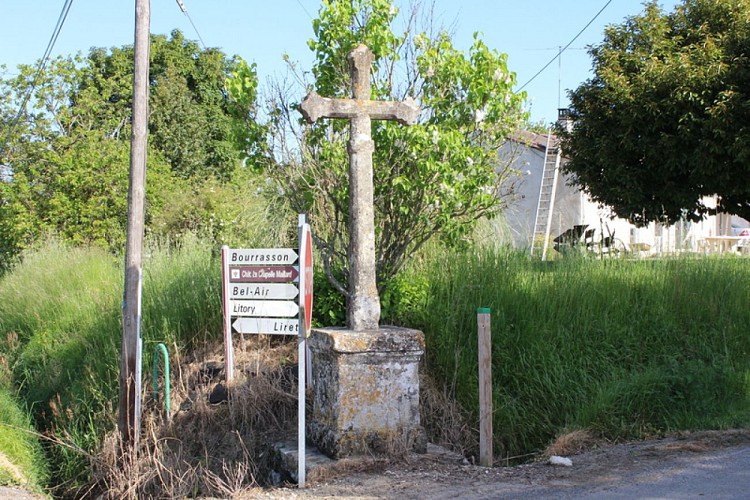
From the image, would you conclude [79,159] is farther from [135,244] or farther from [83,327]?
[135,244]

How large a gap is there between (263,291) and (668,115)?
886cm

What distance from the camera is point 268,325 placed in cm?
876

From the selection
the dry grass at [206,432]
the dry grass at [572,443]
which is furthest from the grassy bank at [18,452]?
the dry grass at [572,443]

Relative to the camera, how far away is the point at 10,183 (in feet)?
69.4

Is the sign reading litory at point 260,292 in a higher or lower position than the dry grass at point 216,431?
higher

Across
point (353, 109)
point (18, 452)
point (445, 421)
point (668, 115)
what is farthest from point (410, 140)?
point (668, 115)

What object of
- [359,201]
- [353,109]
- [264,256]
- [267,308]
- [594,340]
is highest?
[353,109]

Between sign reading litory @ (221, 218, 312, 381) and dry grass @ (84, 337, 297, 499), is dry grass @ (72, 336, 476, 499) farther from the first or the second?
sign reading litory @ (221, 218, 312, 381)

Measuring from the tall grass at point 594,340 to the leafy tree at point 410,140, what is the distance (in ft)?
3.21

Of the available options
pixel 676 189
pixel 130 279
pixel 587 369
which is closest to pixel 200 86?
pixel 676 189

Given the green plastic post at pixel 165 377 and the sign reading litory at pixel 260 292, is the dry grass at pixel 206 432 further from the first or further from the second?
the sign reading litory at pixel 260 292

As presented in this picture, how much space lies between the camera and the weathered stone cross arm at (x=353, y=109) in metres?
7.05

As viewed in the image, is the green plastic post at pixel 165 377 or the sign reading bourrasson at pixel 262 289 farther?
the green plastic post at pixel 165 377

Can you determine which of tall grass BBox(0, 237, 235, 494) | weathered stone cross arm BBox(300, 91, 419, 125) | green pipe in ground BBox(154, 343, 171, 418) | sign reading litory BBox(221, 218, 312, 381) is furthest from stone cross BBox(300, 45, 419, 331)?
tall grass BBox(0, 237, 235, 494)
